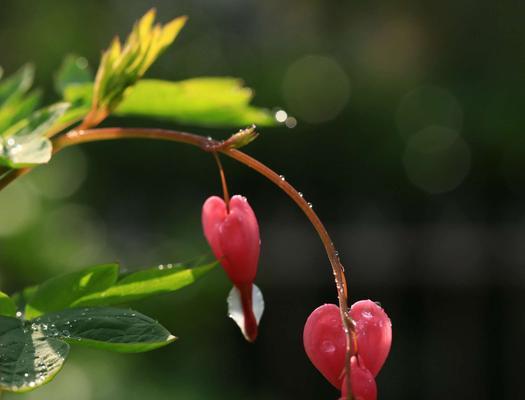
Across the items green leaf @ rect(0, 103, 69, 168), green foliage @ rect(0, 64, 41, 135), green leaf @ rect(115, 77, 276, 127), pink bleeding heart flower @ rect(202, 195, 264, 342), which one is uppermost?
green foliage @ rect(0, 64, 41, 135)

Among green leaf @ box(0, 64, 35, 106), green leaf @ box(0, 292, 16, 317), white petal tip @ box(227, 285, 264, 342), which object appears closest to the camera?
green leaf @ box(0, 292, 16, 317)

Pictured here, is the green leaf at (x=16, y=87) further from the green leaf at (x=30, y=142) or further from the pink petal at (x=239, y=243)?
the pink petal at (x=239, y=243)

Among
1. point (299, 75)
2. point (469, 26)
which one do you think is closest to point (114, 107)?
point (299, 75)

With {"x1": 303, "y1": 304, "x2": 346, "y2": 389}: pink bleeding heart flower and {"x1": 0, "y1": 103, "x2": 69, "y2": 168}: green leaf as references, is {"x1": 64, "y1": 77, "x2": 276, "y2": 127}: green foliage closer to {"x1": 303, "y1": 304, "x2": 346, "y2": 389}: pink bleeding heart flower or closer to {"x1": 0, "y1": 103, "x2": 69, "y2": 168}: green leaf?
{"x1": 0, "y1": 103, "x2": 69, "y2": 168}: green leaf

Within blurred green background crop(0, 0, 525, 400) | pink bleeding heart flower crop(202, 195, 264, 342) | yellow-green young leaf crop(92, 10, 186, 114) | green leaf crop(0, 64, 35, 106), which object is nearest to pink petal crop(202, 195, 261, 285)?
pink bleeding heart flower crop(202, 195, 264, 342)

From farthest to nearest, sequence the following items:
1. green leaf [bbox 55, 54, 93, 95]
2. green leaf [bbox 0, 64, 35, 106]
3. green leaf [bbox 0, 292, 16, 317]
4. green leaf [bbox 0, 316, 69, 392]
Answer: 1. green leaf [bbox 55, 54, 93, 95]
2. green leaf [bbox 0, 64, 35, 106]
3. green leaf [bbox 0, 292, 16, 317]
4. green leaf [bbox 0, 316, 69, 392]

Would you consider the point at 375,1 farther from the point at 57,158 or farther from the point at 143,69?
the point at 143,69

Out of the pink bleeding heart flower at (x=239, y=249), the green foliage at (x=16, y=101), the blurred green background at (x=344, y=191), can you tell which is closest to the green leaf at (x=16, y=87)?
the green foliage at (x=16, y=101)
